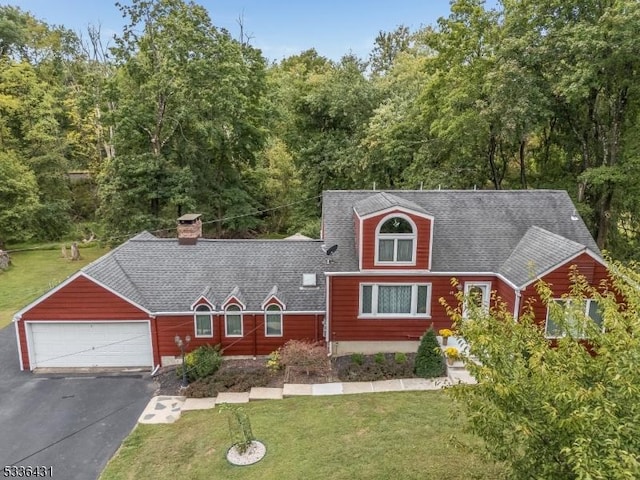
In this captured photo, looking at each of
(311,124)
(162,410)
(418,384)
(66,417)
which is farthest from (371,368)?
(311,124)

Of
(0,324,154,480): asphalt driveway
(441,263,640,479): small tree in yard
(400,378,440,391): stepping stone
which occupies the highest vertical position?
(441,263,640,479): small tree in yard

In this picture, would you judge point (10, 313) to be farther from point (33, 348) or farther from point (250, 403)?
point (250, 403)

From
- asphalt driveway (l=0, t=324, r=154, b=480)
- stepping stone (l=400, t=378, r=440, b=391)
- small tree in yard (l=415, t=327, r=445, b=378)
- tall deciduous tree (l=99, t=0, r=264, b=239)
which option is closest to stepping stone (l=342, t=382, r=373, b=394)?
stepping stone (l=400, t=378, r=440, b=391)

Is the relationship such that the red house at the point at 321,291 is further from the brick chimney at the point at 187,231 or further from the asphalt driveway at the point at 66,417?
the brick chimney at the point at 187,231

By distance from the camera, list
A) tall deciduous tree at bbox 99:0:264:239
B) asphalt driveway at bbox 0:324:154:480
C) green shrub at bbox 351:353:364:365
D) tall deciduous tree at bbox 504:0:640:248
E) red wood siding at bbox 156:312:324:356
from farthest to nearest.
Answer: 1. tall deciduous tree at bbox 99:0:264:239
2. tall deciduous tree at bbox 504:0:640:248
3. red wood siding at bbox 156:312:324:356
4. green shrub at bbox 351:353:364:365
5. asphalt driveway at bbox 0:324:154:480

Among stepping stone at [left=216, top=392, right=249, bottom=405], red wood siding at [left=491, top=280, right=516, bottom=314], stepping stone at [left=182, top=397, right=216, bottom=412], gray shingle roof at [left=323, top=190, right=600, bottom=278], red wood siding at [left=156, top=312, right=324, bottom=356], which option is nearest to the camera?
stepping stone at [left=182, top=397, right=216, bottom=412]

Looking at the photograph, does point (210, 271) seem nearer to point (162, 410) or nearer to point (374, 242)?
point (162, 410)

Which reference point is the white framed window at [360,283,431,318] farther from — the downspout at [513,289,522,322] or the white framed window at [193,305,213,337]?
the white framed window at [193,305,213,337]

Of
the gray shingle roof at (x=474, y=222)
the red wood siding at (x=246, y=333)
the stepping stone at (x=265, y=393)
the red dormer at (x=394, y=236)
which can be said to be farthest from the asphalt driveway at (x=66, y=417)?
the red dormer at (x=394, y=236)
